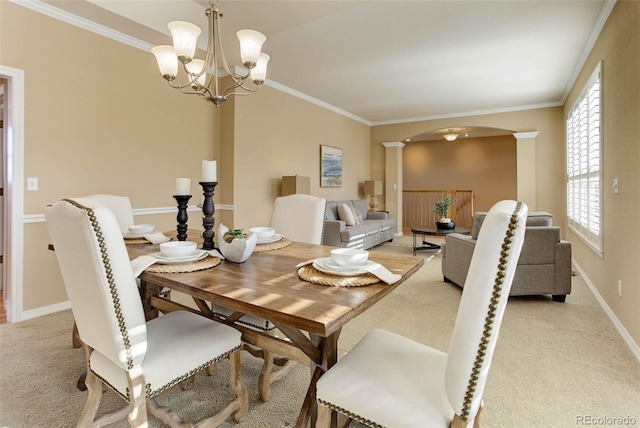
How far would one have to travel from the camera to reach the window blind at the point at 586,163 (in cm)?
344

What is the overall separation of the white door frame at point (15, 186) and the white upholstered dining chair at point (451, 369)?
3.04 metres

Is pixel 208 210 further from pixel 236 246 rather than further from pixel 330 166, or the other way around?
pixel 330 166

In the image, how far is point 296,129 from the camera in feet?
18.4

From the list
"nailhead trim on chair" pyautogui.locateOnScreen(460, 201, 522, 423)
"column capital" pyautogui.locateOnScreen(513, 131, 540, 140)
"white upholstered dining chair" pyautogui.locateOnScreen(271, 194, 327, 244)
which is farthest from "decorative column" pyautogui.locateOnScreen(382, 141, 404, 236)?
"nailhead trim on chair" pyautogui.locateOnScreen(460, 201, 522, 423)

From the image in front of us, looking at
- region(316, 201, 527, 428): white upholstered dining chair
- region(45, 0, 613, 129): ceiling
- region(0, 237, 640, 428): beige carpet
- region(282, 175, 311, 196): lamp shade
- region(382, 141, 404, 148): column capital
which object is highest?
region(45, 0, 613, 129): ceiling

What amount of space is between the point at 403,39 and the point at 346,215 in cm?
297

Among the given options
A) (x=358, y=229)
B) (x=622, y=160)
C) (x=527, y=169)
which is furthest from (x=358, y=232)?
(x=527, y=169)

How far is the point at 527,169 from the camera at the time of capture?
6.24m

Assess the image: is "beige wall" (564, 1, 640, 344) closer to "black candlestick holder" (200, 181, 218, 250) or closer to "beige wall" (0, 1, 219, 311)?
"black candlestick holder" (200, 181, 218, 250)

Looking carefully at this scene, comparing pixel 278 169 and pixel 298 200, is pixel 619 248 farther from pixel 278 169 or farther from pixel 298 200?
pixel 278 169

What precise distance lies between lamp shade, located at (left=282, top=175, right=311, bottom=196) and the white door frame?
9.59 ft

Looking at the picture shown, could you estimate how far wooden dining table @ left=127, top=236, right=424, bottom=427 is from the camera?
1011mm

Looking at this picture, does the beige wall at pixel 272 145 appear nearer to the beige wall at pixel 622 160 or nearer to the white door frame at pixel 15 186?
the white door frame at pixel 15 186

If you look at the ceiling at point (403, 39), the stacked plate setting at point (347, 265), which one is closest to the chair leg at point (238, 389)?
the stacked plate setting at point (347, 265)
